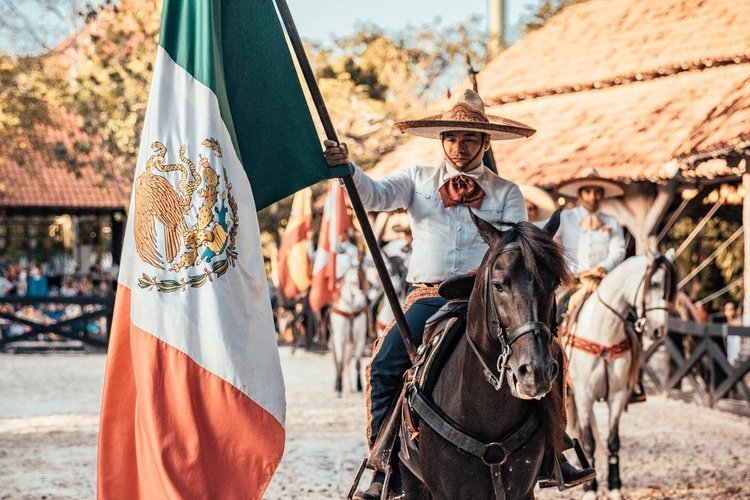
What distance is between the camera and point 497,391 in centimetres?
516

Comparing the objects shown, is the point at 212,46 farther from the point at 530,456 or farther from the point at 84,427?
the point at 84,427

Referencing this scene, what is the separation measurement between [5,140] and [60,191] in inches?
154

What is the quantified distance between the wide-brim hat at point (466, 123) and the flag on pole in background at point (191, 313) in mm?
1066

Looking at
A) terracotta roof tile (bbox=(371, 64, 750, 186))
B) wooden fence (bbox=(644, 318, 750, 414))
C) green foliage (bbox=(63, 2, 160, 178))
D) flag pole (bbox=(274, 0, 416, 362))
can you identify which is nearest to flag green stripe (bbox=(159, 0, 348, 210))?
flag pole (bbox=(274, 0, 416, 362))

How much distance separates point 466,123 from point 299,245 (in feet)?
54.1

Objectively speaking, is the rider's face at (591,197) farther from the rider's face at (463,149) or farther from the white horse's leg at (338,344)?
the white horse's leg at (338,344)

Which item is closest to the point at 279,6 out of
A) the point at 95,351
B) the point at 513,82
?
the point at 513,82

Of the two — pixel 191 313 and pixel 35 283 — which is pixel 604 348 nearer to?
pixel 191 313

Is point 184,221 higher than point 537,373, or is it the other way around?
point 184,221

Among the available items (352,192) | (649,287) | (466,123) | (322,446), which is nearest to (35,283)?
(322,446)

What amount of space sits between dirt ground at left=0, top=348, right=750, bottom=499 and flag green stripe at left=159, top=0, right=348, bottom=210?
4581mm

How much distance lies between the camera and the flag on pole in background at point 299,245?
73.2 ft

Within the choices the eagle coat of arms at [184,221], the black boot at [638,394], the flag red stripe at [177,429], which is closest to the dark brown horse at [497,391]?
the flag red stripe at [177,429]

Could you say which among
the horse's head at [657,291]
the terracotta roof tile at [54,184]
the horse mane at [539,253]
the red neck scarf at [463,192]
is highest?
the terracotta roof tile at [54,184]
